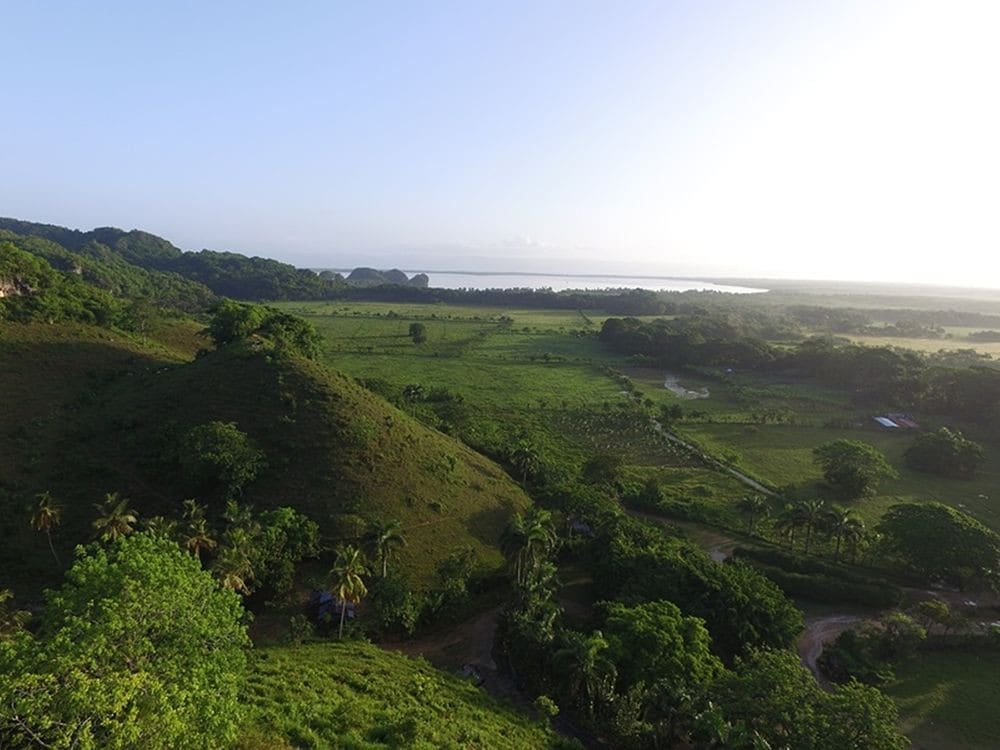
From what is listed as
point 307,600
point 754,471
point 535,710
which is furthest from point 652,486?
point 307,600

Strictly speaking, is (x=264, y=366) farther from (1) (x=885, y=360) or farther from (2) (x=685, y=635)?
(1) (x=885, y=360)

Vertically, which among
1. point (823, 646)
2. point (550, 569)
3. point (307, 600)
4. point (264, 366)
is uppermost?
point (264, 366)

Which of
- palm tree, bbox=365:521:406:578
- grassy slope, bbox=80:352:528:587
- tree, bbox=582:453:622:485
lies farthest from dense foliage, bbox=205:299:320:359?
palm tree, bbox=365:521:406:578

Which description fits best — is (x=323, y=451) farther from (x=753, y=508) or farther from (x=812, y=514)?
(x=812, y=514)

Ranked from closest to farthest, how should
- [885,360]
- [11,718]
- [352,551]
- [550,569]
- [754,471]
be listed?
[11,718]
[352,551]
[550,569]
[754,471]
[885,360]

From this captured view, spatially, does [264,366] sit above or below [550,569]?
above

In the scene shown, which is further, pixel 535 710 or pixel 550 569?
pixel 550 569

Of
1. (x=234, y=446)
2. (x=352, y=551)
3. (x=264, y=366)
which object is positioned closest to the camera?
(x=352, y=551)
